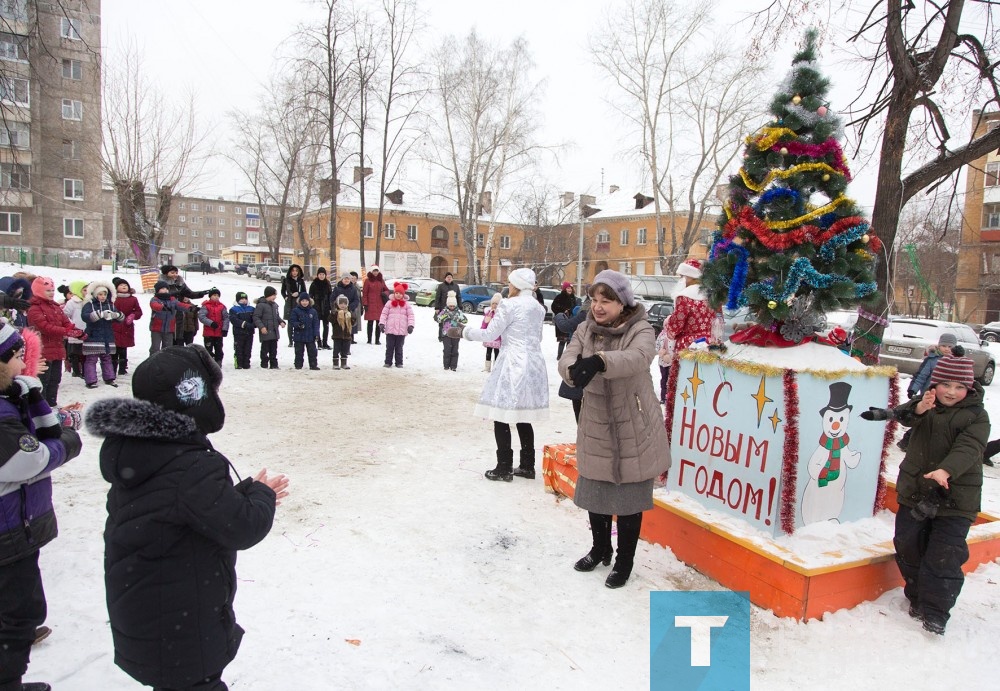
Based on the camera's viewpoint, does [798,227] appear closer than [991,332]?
Yes

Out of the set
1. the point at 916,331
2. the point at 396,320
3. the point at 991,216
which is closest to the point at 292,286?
the point at 396,320

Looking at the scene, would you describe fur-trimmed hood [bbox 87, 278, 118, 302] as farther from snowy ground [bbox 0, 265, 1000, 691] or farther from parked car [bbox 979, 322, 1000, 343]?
parked car [bbox 979, 322, 1000, 343]

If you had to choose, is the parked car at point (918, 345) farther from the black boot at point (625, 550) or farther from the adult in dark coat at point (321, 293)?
the black boot at point (625, 550)

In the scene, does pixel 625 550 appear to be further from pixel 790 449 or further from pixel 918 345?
pixel 918 345

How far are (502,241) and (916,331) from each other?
143 feet

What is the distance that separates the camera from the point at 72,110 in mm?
35375

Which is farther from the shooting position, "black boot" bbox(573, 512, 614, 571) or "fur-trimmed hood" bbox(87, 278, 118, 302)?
"fur-trimmed hood" bbox(87, 278, 118, 302)

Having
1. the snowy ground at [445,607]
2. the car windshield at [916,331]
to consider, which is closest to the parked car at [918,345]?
the car windshield at [916,331]

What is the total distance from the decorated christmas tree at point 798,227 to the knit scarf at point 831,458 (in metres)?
0.66

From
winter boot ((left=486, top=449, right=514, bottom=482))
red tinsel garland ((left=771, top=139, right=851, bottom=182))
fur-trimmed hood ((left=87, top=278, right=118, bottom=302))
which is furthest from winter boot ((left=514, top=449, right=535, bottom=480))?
fur-trimmed hood ((left=87, top=278, right=118, bottom=302))

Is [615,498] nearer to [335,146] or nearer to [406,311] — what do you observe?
[406,311]

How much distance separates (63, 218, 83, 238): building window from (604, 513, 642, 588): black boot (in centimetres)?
4125

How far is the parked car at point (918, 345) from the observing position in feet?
46.9

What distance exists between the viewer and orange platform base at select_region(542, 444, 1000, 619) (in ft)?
10.9
